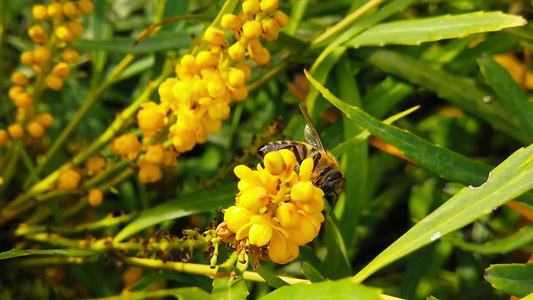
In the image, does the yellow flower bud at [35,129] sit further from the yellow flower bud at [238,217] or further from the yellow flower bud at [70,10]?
the yellow flower bud at [238,217]

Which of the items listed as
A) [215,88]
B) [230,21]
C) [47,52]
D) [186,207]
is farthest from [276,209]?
[47,52]

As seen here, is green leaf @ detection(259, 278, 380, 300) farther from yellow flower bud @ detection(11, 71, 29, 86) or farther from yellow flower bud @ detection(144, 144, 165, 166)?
yellow flower bud @ detection(11, 71, 29, 86)

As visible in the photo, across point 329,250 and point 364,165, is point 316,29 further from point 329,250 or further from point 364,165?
point 329,250

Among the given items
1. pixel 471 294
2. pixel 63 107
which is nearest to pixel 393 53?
pixel 471 294

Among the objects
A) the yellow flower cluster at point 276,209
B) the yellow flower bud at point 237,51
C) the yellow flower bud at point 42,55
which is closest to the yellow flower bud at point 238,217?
the yellow flower cluster at point 276,209

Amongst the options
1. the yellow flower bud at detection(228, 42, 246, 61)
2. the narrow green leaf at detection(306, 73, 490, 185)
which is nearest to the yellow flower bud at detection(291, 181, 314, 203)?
the narrow green leaf at detection(306, 73, 490, 185)

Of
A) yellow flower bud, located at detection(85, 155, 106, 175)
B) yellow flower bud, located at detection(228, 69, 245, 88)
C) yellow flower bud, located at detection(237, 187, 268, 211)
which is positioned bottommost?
yellow flower bud, located at detection(85, 155, 106, 175)
